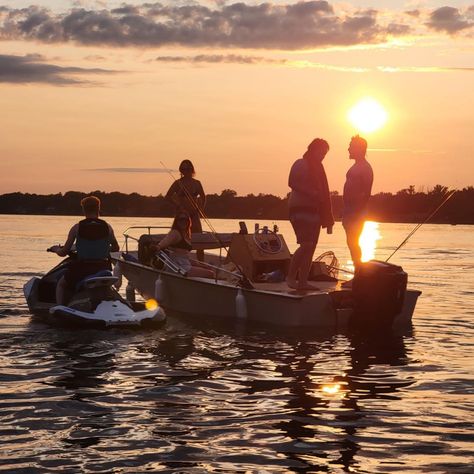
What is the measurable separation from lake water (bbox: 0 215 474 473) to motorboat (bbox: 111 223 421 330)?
30 centimetres

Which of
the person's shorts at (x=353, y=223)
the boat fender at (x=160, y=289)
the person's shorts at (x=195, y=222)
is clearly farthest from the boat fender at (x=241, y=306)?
the person's shorts at (x=195, y=222)

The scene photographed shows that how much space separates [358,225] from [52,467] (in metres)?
8.23

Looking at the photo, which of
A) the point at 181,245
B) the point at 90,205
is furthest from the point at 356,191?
the point at 90,205

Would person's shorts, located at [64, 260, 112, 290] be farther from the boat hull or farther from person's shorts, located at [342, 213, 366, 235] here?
person's shorts, located at [342, 213, 366, 235]

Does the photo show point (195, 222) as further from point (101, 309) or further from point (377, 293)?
point (377, 293)

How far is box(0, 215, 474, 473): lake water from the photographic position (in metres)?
6.51

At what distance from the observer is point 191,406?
26.8 feet

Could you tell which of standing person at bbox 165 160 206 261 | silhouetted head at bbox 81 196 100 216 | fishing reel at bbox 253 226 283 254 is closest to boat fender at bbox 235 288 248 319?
fishing reel at bbox 253 226 283 254

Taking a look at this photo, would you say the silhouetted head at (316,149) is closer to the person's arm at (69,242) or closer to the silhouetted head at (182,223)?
the silhouetted head at (182,223)

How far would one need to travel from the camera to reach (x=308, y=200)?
13.4 meters

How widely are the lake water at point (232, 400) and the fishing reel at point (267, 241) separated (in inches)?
80.1

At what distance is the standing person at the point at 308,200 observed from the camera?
13.4 metres

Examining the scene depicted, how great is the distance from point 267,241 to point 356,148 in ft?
8.92

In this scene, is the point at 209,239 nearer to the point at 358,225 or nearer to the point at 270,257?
the point at 270,257
